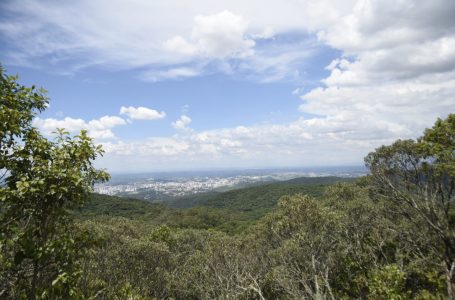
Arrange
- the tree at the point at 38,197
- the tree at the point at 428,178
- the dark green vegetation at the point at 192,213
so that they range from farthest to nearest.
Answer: the dark green vegetation at the point at 192,213 → the tree at the point at 428,178 → the tree at the point at 38,197

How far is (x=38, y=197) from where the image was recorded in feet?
19.5

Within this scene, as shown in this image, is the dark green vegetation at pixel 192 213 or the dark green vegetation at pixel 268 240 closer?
the dark green vegetation at pixel 268 240

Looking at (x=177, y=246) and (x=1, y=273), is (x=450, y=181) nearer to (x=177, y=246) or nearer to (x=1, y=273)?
(x=1, y=273)

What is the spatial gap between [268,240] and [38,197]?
2449cm

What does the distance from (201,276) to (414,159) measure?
1855cm

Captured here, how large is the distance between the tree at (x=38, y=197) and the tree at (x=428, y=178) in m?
15.6

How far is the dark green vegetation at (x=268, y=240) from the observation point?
6.09 metres

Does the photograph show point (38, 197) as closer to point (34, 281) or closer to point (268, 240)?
point (34, 281)

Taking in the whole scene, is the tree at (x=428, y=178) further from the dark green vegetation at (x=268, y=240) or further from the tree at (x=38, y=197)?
the tree at (x=38, y=197)

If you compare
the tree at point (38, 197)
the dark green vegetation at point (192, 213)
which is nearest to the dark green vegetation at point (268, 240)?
the tree at point (38, 197)

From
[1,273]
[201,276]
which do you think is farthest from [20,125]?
[201,276]

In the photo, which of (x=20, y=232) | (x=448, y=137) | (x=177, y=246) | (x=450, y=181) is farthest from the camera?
(x=177, y=246)

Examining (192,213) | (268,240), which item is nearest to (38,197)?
(268,240)

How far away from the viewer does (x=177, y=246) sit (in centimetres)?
3506
